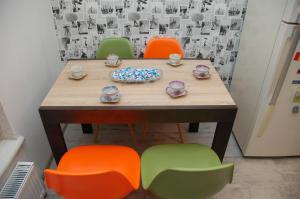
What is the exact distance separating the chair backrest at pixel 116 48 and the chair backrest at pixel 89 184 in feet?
4.43

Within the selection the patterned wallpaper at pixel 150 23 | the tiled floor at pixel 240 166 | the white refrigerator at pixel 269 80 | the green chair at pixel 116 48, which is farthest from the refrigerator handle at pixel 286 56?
the green chair at pixel 116 48

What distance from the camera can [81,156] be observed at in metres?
1.51

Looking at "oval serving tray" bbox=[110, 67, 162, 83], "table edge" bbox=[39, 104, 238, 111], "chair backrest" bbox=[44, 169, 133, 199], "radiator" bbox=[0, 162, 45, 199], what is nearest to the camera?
"chair backrest" bbox=[44, 169, 133, 199]

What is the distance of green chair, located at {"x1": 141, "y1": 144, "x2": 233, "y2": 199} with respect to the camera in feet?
3.27

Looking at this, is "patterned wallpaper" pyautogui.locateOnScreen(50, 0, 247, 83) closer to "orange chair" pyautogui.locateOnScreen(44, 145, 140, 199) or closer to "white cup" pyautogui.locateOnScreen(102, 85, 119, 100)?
"white cup" pyautogui.locateOnScreen(102, 85, 119, 100)

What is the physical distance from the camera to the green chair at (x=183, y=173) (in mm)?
996

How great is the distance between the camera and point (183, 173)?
0.99m

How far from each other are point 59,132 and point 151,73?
763mm

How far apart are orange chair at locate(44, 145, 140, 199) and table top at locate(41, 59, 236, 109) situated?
32 centimetres

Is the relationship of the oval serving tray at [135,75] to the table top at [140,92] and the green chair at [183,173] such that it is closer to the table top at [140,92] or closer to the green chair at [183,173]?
the table top at [140,92]

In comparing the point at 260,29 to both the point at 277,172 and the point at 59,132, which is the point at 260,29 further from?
the point at 59,132

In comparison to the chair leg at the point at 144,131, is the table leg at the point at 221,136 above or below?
above

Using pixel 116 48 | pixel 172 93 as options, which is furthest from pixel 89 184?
pixel 116 48

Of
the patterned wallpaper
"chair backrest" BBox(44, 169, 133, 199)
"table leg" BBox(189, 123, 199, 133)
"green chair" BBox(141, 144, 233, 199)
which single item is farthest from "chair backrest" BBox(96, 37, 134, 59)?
"chair backrest" BBox(44, 169, 133, 199)
